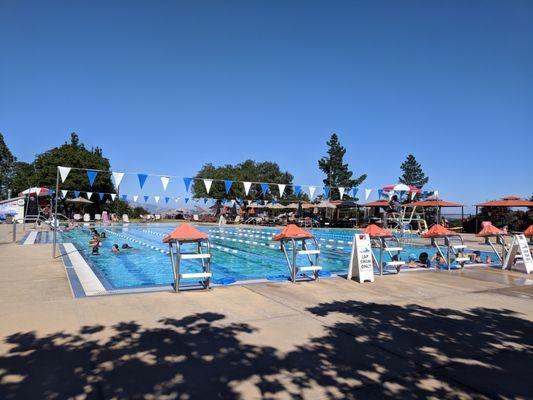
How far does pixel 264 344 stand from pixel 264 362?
0.49 m

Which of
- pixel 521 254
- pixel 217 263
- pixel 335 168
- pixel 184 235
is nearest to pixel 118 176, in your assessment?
pixel 217 263

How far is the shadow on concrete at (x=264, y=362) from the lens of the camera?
10.7 feet

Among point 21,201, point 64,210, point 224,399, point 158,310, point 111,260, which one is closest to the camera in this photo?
point 224,399

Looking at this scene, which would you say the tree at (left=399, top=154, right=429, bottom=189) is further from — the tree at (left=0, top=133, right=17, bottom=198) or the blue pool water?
the tree at (left=0, top=133, right=17, bottom=198)

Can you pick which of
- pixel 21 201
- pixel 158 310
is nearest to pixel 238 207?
pixel 21 201

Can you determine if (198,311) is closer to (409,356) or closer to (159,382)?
(159,382)

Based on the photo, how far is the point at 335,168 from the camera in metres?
50.5

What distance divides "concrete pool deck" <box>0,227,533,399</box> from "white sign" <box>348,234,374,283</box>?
1132 millimetres

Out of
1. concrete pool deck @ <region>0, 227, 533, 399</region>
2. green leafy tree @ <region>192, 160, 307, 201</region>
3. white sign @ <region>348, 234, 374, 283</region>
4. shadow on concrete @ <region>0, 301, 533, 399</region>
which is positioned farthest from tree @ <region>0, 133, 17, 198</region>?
shadow on concrete @ <region>0, 301, 533, 399</region>

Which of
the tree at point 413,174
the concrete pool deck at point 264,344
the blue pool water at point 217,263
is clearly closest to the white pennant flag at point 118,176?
the blue pool water at point 217,263

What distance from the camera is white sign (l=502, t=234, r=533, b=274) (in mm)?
10023

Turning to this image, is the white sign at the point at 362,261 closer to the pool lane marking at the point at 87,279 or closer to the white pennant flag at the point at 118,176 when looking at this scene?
the pool lane marking at the point at 87,279

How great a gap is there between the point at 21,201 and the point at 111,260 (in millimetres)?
7071

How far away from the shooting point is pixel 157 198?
40062 mm
